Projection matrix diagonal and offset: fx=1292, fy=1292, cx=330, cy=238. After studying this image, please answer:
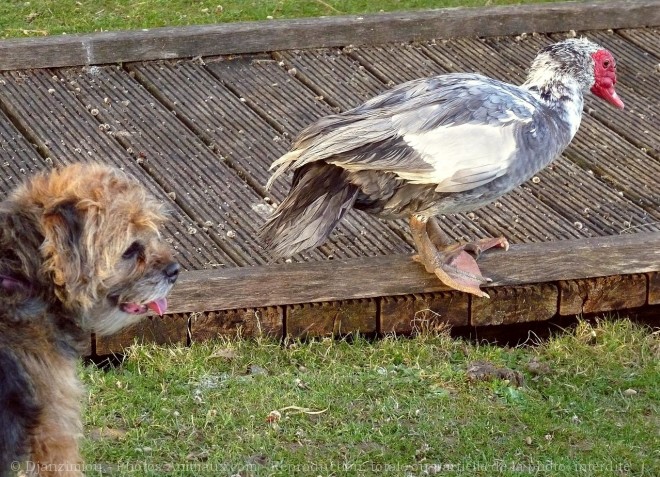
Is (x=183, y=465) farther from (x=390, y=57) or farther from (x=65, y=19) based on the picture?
(x=65, y=19)

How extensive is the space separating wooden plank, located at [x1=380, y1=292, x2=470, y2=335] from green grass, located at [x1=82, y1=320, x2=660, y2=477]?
0.14 m

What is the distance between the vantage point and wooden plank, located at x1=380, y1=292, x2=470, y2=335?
608 cm

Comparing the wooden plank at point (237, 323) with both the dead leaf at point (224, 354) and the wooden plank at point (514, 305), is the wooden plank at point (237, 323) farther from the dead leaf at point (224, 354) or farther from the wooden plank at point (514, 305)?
the wooden plank at point (514, 305)

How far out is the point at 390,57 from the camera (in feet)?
26.5

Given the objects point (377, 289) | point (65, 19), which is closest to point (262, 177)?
point (377, 289)

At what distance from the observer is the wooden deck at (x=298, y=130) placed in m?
5.96

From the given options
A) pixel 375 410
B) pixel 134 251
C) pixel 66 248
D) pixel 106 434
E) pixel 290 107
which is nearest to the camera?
pixel 66 248

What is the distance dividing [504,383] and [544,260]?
81 centimetres

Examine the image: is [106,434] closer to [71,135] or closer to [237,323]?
[237,323]

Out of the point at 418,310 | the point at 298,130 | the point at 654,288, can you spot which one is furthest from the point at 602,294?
the point at 298,130

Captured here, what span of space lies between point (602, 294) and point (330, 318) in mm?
1356

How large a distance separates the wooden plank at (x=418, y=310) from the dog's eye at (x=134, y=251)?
6.97 ft

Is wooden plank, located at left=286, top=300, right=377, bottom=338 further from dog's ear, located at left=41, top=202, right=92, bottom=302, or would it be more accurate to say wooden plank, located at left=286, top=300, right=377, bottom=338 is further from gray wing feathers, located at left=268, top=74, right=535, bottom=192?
dog's ear, located at left=41, top=202, right=92, bottom=302

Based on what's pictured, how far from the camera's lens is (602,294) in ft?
20.6
